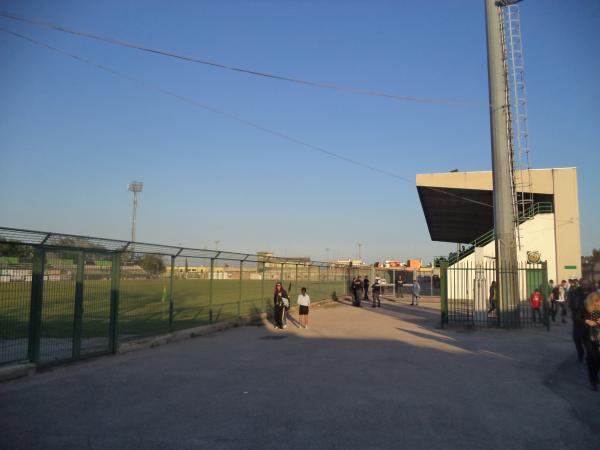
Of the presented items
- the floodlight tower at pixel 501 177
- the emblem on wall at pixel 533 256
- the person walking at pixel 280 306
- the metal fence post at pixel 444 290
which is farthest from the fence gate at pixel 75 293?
the emblem on wall at pixel 533 256

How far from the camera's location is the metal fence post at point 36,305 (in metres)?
9.62

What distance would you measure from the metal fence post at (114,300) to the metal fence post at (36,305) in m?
2.21

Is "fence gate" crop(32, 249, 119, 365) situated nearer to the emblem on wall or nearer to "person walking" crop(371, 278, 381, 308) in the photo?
"person walking" crop(371, 278, 381, 308)

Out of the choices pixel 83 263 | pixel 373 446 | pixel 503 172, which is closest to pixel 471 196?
pixel 503 172

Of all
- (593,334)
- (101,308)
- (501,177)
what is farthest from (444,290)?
(101,308)

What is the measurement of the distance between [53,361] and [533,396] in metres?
8.68

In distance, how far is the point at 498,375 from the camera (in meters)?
9.95

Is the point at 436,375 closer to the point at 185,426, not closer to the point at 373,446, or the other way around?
the point at 373,446

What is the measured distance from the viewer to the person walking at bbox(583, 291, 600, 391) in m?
8.59

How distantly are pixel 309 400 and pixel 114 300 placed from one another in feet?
20.6

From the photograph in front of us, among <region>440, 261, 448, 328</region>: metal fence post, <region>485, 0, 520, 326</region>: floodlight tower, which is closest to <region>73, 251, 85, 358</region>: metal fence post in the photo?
<region>440, 261, 448, 328</region>: metal fence post

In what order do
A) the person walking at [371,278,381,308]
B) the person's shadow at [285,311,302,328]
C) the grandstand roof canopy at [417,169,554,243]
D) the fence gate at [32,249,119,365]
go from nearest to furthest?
the fence gate at [32,249,119,365] < the person's shadow at [285,311,302,328] < the person walking at [371,278,381,308] < the grandstand roof canopy at [417,169,554,243]

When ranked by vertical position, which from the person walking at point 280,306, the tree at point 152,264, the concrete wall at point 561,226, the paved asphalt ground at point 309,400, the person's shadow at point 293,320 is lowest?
the paved asphalt ground at point 309,400

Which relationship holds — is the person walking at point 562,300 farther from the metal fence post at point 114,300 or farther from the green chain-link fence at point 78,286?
the metal fence post at point 114,300
